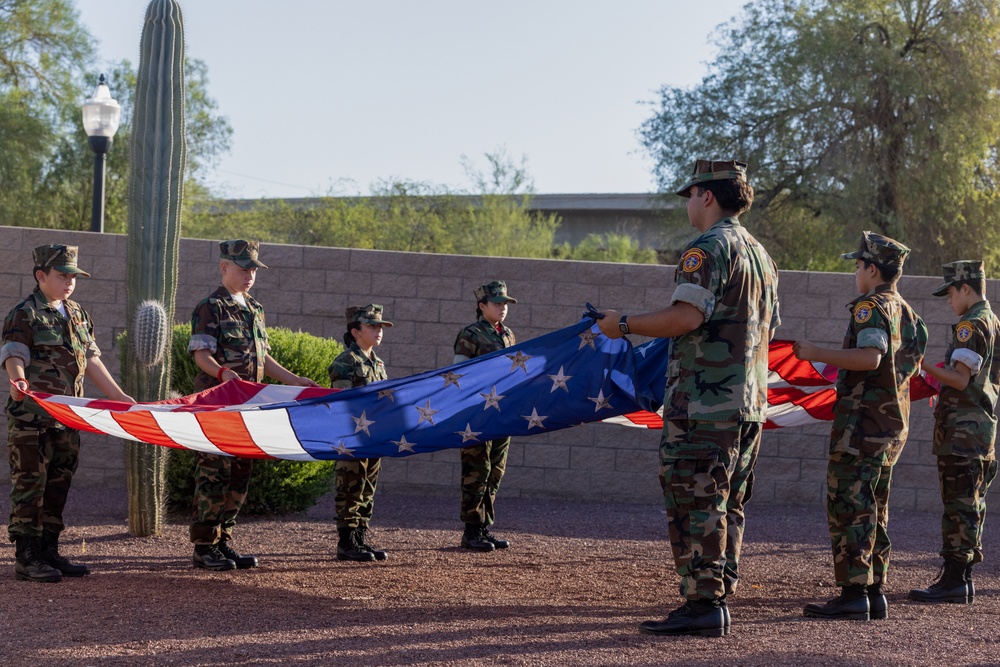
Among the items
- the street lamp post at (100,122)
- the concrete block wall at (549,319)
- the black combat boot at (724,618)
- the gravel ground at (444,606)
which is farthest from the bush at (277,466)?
the street lamp post at (100,122)

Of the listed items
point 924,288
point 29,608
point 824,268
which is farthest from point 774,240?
point 29,608

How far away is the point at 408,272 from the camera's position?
35.4 ft

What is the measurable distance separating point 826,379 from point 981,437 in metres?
0.97

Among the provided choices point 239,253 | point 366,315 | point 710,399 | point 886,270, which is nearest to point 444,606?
point 710,399

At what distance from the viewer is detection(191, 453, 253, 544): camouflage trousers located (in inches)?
269

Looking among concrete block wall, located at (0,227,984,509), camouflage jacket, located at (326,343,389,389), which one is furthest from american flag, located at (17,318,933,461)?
concrete block wall, located at (0,227,984,509)

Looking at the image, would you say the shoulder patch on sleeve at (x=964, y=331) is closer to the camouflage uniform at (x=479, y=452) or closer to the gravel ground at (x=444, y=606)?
the gravel ground at (x=444, y=606)

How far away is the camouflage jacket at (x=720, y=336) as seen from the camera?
5.11 m

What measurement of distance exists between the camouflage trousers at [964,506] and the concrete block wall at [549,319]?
389 cm

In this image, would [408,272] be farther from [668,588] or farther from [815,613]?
[815,613]

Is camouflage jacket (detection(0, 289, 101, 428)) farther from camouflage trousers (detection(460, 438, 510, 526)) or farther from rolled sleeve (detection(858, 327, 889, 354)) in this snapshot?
rolled sleeve (detection(858, 327, 889, 354))

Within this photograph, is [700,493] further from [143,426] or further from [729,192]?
[143,426]

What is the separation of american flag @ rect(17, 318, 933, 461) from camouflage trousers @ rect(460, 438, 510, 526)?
1562mm

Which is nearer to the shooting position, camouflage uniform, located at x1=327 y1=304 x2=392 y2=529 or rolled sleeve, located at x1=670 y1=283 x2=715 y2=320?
rolled sleeve, located at x1=670 y1=283 x2=715 y2=320
